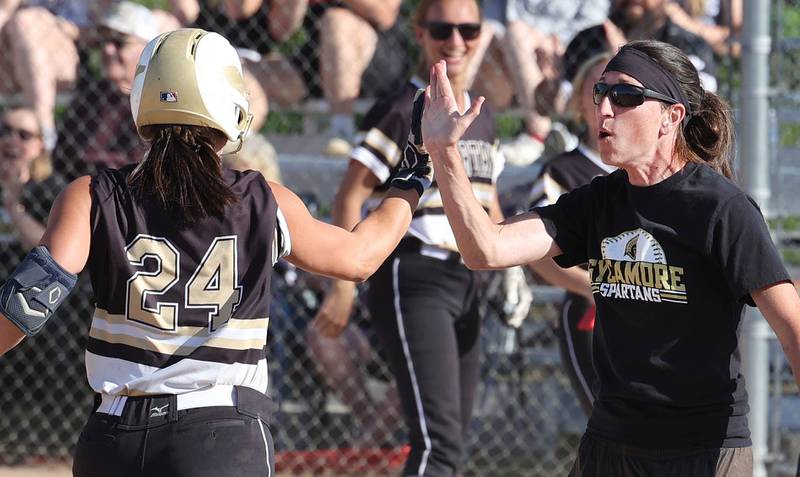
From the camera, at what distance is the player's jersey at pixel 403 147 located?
448cm

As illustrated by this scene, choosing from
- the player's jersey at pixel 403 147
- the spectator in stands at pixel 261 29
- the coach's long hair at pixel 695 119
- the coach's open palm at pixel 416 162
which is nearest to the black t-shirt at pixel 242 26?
the spectator in stands at pixel 261 29

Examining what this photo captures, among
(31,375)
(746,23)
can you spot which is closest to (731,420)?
(746,23)

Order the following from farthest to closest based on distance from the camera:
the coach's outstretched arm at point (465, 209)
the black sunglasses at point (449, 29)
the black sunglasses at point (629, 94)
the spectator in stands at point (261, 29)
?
the spectator in stands at point (261, 29) → the black sunglasses at point (449, 29) → the black sunglasses at point (629, 94) → the coach's outstretched arm at point (465, 209)

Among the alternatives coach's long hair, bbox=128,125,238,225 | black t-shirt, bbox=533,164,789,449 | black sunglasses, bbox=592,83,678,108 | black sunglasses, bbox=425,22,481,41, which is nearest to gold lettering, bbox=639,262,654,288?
black t-shirt, bbox=533,164,789,449

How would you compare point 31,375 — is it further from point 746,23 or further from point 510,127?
point 746,23

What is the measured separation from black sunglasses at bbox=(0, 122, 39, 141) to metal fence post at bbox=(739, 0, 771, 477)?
381 centimetres

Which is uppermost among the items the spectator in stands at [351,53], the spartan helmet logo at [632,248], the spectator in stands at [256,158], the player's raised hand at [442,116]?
the player's raised hand at [442,116]

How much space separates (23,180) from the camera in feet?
21.4

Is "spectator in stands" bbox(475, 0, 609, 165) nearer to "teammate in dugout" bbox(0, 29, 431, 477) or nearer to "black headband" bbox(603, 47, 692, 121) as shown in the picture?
"black headband" bbox(603, 47, 692, 121)

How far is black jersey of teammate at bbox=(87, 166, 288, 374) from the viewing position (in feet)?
8.01

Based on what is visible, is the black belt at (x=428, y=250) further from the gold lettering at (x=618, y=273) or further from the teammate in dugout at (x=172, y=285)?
the teammate in dugout at (x=172, y=285)

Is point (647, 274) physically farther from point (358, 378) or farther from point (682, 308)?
point (358, 378)

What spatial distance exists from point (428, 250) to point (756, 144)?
64.5 inches

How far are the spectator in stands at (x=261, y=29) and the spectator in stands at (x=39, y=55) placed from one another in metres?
0.67
